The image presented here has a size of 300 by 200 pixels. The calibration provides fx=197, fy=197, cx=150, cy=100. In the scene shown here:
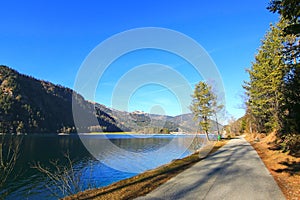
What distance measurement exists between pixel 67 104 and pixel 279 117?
180812 mm

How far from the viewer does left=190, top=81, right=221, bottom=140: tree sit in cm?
3030

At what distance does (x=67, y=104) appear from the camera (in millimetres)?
177875

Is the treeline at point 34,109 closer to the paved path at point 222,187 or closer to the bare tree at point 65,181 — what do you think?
the bare tree at point 65,181

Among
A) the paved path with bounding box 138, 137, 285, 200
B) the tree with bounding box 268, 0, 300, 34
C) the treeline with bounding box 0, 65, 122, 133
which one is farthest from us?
the treeline with bounding box 0, 65, 122, 133

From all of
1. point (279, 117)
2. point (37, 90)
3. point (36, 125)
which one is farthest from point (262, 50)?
point (37, 90)

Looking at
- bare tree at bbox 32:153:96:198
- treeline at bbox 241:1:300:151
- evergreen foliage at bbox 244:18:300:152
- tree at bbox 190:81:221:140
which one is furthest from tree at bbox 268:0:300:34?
tree at bbox 190:81:221:140

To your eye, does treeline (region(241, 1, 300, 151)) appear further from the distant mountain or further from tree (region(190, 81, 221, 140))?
the distant mountain

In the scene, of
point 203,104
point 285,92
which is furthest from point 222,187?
point 203,104

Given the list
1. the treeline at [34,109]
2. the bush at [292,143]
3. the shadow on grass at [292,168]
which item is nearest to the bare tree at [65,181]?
the shadow on grass at [292,168]

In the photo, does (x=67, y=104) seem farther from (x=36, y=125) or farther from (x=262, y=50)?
(x=262, y=50)

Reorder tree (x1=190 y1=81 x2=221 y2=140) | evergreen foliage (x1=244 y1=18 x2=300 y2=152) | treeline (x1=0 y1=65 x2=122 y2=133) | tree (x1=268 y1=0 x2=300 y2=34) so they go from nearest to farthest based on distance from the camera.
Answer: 1. tree (x1=268 y1=0 x2=300 y2=34)
2. evergreen foliage (x1=244 y1=18 x2=300 y2=152)
3. tree (x1=190 y1=81 x2=221 y2=140)
4. treeline (x1=0 y1=65 x2=122 y2=133)

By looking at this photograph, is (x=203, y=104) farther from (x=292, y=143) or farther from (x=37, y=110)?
(x=37, y=110)

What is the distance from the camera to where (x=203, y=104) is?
101 ft

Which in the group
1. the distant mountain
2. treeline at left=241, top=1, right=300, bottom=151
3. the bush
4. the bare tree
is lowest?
the bare tree
